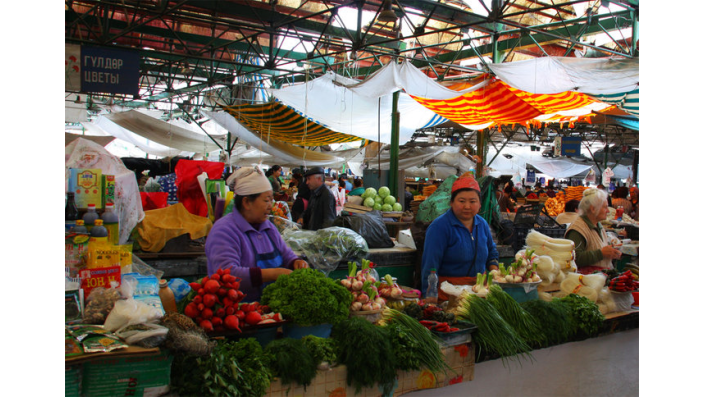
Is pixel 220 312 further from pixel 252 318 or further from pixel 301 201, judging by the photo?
pixel 301 201

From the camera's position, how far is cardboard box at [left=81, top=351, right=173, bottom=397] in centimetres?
189

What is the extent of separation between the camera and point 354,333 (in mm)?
2428

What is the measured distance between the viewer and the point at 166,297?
2672 mm

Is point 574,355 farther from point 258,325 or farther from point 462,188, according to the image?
point 258,325

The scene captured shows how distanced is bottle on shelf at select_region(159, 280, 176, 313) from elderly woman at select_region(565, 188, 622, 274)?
339cm

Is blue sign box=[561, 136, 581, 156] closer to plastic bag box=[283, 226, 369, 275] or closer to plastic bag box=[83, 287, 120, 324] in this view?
plastic bag box=[283, 226, 369, 275]

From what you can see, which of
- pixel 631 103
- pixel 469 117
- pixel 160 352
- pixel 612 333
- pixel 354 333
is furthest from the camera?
pixel 469 117

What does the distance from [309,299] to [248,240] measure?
0.80 metres

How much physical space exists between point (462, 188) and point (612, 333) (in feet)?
4.71

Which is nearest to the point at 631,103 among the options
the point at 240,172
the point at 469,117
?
the point at 469,117

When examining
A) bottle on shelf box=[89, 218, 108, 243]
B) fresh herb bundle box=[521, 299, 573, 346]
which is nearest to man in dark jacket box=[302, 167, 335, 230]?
fresh herb bundle box=[521, 299, 573, 346]

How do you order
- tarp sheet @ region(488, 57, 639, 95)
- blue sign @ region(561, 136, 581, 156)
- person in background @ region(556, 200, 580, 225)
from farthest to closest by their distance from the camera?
blue sign @ region(561, 136, 581, 156) → person in background @ region(556, 200, 580, 225) → tarp sheet @ region(488, 57, 639, 95)

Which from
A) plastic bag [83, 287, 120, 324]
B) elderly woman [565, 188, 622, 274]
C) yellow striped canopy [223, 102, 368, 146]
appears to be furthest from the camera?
yellow striped canopy [223, 102, 368, 146]

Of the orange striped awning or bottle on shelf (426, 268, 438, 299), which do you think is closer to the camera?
bottle on shelf (426, 268, 438, 299)
